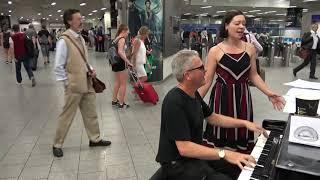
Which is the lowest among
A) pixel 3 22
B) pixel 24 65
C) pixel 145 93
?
pixel 145 93

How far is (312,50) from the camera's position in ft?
33.6

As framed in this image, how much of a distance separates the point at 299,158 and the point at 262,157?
0.34m

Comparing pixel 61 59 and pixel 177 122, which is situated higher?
pixel 61 59

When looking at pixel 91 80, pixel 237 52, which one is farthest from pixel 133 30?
pixel 237 52

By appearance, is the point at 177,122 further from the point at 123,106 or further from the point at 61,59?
the point at 123,106

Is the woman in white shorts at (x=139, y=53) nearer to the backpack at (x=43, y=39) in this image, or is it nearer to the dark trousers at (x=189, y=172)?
the dark trousers at (x=189, y=172)

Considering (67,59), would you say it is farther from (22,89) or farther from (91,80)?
(22,89)

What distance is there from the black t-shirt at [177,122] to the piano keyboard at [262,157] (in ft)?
1.16

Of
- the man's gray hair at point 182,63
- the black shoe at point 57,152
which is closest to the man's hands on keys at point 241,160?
the man's gray hair at point 182,63

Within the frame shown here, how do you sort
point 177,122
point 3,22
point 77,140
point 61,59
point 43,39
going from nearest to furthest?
point 177,122 → point 61,59 → point 77,140 → point 43,39 → point 3,22

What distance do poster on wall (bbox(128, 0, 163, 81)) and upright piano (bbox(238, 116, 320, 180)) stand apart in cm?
672

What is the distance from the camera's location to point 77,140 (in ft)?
15.1

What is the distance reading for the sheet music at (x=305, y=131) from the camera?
4.95 feet

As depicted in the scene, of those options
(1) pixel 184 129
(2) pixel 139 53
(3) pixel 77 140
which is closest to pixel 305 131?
(1) pixel 184 129
